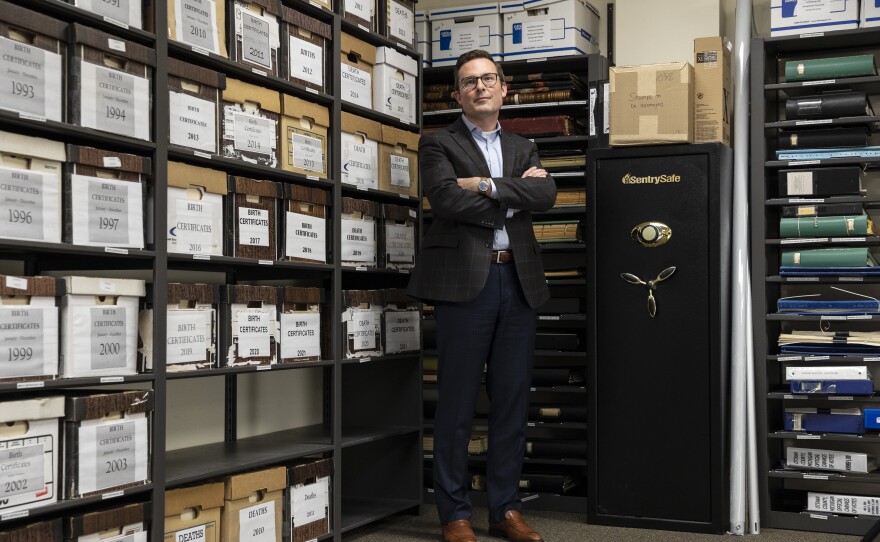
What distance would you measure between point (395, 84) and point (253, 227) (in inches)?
44.5

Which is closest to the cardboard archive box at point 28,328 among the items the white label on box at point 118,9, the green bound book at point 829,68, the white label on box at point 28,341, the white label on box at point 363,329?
the white label on box at point 28,341

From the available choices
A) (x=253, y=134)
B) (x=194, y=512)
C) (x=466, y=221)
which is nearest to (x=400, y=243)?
(x=466, y=221)

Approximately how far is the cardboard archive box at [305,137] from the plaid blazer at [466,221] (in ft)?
1.23

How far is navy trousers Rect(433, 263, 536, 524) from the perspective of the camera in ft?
12.0

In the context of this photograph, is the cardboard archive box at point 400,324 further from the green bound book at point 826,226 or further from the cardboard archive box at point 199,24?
the green bound book at point 826,226

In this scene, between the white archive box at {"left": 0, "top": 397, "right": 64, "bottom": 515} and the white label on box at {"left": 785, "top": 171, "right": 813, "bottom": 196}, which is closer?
the white archive box at {"left": 0, "top": 397, "right": 64, "bottom": 515}

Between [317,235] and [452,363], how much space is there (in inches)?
27.2

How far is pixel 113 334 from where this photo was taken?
2.62m

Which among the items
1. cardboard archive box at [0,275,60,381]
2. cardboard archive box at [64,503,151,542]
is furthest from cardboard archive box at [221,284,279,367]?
cardboard archive box at [0,275,60,381]

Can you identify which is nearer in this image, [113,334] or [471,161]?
[113,334]

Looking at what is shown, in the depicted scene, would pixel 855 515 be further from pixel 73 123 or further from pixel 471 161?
pixel 73 123

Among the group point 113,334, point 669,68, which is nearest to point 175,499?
point 113,334

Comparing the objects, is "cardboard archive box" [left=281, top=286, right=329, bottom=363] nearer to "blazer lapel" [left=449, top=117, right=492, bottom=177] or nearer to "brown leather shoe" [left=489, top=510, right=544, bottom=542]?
"blazer lapel" [left=449, top=117, right=492, bottom=177]

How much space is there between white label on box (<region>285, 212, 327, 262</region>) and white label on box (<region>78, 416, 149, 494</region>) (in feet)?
2.94
